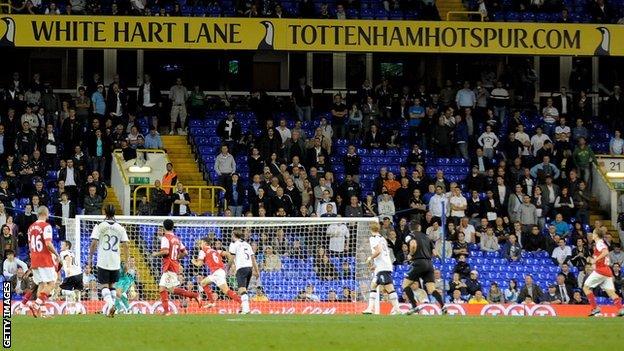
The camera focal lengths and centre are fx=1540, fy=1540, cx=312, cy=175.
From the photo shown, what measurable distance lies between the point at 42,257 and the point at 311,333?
16.2ft

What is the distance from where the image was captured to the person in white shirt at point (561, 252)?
3219 centimetres

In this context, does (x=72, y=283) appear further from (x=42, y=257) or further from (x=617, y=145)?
(x=617, y=145)

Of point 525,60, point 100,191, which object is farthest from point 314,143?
point 525,60

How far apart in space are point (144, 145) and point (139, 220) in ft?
22.9

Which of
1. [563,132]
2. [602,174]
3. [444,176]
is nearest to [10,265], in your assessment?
[444,176]

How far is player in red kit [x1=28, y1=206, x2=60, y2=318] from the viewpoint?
2269 centimetres

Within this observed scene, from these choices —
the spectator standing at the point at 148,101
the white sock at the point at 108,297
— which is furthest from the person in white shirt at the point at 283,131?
the white sock at the point at 108,297

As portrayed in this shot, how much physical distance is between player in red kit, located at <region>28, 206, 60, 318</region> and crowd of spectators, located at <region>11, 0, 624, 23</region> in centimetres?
1257

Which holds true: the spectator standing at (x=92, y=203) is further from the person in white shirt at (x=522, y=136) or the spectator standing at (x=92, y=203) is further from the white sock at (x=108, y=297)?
the person in white shirt at (x=522, y=136)

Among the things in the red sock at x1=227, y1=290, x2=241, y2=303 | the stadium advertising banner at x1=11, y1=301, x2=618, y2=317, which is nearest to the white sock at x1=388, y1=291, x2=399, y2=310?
the stadium advertising banner at x1=11, y1=301, x2=618, y2=317

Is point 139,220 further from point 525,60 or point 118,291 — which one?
point 525,60

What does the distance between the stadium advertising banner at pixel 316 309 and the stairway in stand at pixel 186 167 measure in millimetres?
6642

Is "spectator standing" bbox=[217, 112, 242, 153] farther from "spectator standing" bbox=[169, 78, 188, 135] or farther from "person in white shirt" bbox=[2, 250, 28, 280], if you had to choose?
"person in white shirt" bbox=[2, 250, 28, 280]

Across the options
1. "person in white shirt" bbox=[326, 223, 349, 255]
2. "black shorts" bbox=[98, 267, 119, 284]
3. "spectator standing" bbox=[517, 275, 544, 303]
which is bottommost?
"spectator standing" bbox=[517, 275, 544, 303]
